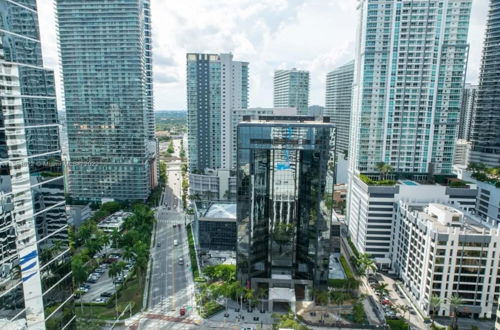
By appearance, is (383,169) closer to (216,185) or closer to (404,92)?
(404,92)

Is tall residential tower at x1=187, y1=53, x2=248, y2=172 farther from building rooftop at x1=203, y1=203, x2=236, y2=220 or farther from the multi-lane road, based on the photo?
building rooftop at x1=203, y1=203, x2=236, y2=220

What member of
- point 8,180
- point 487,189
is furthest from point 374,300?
point 8,180

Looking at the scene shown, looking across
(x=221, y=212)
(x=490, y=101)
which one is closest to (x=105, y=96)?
(x=221, y=212)

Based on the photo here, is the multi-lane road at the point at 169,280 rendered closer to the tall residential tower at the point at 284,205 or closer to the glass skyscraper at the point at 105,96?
the tall residential tower at the point at 284,205

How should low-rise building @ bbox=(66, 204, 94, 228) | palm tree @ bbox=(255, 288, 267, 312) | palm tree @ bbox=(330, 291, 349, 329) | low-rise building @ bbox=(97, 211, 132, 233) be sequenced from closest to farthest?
palm tree @ bbox=(330, 291, 349, 329)
palm tree @ bbox=(255, 288, 267, 312)
low-rise building @ bbox=(66, 204, 94, 228)
low-rise building @ bbox=(97, 211, 132, 233)

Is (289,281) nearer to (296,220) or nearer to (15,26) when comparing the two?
(296,220)

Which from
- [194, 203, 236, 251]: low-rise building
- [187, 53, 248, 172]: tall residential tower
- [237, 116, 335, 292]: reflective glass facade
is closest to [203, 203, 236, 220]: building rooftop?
[194, 203, 236, 251]: low-rise building
